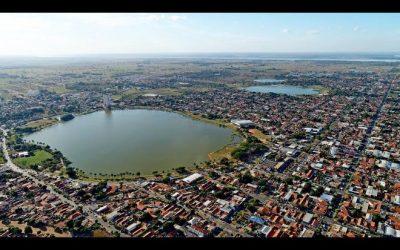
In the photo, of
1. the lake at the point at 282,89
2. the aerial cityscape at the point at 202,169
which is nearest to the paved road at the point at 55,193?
the aerial cityscape at the point at 202,169

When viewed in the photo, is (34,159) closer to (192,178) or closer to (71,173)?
(71,173)

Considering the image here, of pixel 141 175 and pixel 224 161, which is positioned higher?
pixel 224 161

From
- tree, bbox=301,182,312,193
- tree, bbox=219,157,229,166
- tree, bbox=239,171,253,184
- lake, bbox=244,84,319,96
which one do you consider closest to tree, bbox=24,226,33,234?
tree, bbox=239,171,253,184

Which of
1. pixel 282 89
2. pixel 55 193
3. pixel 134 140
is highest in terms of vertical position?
pixel 282 89

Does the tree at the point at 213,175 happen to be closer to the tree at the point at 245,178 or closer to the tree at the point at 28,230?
the tree at the point at 245,178

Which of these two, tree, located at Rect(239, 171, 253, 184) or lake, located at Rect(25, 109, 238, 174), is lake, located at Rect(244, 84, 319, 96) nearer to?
lake, located at Rect(25, 109, 238, 174)

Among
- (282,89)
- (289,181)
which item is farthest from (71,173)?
(282,89)
